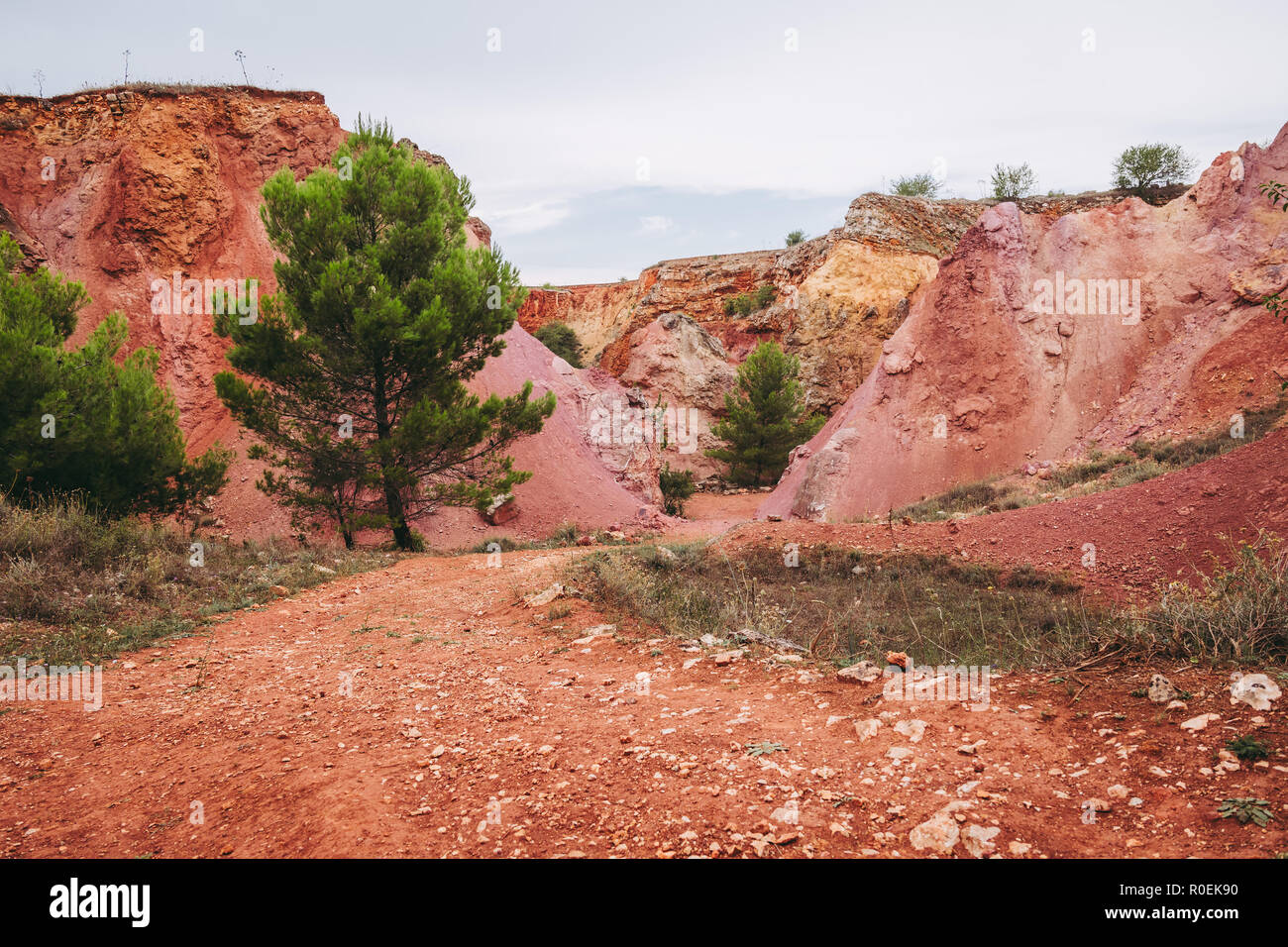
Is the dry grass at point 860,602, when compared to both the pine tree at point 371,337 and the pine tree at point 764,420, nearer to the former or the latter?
the pine tree at point 371,337

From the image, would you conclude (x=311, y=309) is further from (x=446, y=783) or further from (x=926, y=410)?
(x=926, y=410)

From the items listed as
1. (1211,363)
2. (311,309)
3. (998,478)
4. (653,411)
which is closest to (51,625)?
(311,309)

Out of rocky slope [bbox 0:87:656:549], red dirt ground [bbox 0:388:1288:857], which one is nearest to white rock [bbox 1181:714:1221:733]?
red dirt ground [bbox 0:388:1288:857]

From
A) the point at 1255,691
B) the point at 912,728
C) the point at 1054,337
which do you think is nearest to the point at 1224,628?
the point at 1255,691

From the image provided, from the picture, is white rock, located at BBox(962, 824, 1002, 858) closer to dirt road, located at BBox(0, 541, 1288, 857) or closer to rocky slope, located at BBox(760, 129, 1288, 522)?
dirt road, located at BBox(0, 541, 1288, 857)

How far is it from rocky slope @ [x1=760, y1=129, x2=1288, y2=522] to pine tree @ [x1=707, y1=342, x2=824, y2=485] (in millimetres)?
6489

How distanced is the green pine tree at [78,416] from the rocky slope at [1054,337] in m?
14.7

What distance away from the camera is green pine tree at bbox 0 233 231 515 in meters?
9.14

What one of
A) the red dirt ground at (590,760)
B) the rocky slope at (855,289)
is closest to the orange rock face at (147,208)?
the red dirt ground at (590,760)

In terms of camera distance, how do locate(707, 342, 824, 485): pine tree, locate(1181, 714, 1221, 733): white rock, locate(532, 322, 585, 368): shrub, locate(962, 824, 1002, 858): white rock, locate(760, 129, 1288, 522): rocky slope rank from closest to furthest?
locate(962, 824, 1002, 858): white rock < locate(1181, 714, 1221, 733): white rock < locate(760, 129, 1288, 522): rocky slope < locate(707, 342, 824, 485): pine tree < locate(532, 322, 585, 368): shrub

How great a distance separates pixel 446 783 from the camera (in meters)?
3.35

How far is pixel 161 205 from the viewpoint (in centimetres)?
1814

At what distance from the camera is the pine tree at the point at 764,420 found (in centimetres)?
2666
